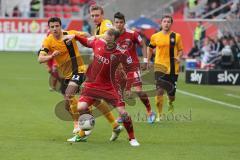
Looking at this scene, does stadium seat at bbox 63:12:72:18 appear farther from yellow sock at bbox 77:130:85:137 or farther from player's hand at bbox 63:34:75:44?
yellow sock at bbox 77:130:85:137

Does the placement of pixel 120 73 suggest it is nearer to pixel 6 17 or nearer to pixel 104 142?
pixel 104 142

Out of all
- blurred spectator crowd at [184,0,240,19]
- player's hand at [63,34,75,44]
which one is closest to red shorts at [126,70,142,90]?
player's hand at [63,34,75,44]

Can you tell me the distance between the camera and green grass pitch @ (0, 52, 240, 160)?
35.2ft

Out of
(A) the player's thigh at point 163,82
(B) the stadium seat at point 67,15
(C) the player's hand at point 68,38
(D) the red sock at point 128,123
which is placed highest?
(B) the stadium seat at point 67,15

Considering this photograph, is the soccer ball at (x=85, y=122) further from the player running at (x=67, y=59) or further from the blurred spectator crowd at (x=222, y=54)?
the blurred spectator crowd at (x=222, y=54)

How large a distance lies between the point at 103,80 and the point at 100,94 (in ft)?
0.76

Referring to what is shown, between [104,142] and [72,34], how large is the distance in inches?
74.4

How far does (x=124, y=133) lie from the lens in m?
13.1

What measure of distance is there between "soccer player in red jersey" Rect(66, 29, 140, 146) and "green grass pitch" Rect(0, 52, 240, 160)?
1.82 ft

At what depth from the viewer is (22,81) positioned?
2475 cm

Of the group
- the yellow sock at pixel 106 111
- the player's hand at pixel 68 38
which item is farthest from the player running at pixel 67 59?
the yellow sock at pixel 106 111

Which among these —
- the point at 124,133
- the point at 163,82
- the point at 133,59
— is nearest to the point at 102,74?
the point at 124,133

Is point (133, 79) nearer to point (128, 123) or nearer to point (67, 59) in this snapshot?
point (67, 59)

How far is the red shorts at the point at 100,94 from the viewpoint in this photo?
38.2ft
